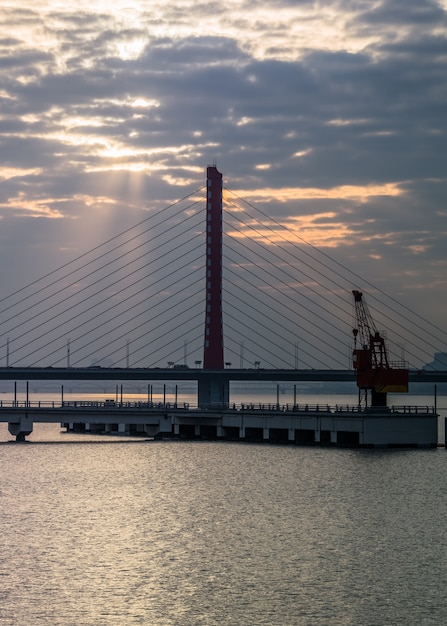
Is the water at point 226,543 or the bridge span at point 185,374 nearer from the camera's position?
the water at point 226,543

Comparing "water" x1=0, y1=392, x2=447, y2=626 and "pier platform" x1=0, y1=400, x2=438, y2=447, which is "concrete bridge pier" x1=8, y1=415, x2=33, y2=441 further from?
"water" x1=0, y1=392, x2=447, y2=626

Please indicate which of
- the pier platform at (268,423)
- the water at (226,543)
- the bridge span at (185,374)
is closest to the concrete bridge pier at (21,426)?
the pier platform at (268,423)

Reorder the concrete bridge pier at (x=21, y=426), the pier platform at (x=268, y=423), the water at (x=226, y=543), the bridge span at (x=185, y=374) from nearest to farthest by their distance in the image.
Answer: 1. the water at (x=226, y=543)
2. the pier platform at (x=268, y=423)
3. the concrete bridge pier at (x=21, y=426)
4. the bridge span at (x=185, y=374)

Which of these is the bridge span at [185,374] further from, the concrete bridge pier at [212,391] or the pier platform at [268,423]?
the pier platform at [268,423]

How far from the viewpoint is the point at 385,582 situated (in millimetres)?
51812

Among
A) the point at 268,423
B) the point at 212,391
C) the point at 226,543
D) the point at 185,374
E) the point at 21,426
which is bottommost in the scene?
the point at 226,543

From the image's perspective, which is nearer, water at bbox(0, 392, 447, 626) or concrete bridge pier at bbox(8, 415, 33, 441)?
water at bbox(0, 392, 447, 626)

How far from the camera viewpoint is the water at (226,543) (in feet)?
154

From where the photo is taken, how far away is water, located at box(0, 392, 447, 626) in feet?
154

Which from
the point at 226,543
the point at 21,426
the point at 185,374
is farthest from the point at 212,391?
the point at 226,543

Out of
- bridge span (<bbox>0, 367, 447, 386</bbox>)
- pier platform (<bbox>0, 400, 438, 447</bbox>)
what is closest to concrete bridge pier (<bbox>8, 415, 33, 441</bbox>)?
pier platform (<bbox>0, 400, 438, 447</bbox>)

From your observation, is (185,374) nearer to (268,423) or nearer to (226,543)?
(268,423)

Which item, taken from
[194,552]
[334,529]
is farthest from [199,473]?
[194,552]

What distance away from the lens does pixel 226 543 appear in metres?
61.1
